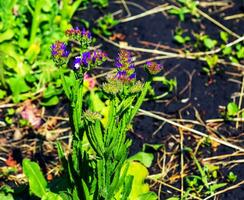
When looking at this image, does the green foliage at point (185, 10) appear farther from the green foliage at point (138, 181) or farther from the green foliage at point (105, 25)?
the green foliage at point (138, 181)

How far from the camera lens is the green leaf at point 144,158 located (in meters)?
2.56

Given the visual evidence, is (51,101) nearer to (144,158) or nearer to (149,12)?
(144,158)

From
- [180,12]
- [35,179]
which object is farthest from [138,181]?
[180,12]

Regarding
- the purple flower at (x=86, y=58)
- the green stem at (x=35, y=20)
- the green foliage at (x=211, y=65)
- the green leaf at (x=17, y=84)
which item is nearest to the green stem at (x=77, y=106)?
the purple flower at (x=86, y=58)

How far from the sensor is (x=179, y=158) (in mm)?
2670

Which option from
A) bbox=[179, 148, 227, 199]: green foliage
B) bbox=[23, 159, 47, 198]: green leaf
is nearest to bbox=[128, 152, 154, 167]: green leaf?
bbox=[179, 148, 227, 199]: green foliage

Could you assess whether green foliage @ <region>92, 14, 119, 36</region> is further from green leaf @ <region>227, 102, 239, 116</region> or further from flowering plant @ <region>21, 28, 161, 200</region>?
flowering plant @ <region>21, 28, 161, 200</region>

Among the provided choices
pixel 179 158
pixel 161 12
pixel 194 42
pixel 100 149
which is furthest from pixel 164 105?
pixel 100 149

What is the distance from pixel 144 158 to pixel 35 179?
0.54m

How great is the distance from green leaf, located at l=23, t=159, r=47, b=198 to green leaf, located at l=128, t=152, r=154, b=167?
0.46 metres

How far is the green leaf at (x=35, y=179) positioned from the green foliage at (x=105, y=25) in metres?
1.17

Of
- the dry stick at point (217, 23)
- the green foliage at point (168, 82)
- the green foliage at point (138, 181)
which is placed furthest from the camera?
the dry stick at point (217, 23)

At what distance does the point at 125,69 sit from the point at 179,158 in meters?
1.02

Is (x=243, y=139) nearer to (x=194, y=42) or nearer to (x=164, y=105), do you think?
(x=164, y=105)
